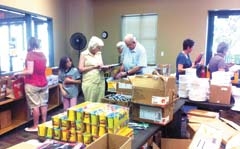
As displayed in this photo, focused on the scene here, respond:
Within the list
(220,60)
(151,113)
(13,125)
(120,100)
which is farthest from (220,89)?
(13,125)

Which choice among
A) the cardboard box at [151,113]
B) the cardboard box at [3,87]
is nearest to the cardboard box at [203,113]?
the cardboard box at [151,113]

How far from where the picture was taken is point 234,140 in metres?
1.72

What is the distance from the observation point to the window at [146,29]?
638 centimetres

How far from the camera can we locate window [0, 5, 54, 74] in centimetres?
450

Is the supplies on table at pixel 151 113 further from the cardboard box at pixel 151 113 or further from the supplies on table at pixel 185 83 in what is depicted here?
the supplies on table at pixel 185 83

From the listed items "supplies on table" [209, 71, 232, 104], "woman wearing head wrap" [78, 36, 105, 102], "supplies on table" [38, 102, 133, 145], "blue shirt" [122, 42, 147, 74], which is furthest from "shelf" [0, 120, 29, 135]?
"supplies on table" [209, 71, 232, 104]

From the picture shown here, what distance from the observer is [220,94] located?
2980mm

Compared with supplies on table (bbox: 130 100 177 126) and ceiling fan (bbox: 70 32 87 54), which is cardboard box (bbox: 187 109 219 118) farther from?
ceiling fan (bbox: 70 32 87 54)

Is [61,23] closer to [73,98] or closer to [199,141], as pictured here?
[73,98]

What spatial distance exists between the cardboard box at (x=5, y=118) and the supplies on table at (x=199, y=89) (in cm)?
276

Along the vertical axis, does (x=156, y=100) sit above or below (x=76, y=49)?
below

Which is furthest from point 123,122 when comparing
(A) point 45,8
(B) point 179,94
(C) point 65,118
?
(A) point 45,8

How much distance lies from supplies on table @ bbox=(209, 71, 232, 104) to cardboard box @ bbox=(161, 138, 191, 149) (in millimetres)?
788

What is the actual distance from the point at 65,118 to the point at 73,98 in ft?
7.34
